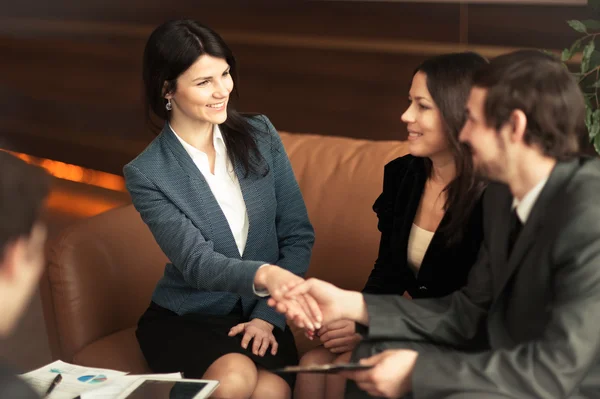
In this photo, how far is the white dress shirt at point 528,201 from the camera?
142cm

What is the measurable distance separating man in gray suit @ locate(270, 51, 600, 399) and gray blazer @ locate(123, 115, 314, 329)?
25.6 inches

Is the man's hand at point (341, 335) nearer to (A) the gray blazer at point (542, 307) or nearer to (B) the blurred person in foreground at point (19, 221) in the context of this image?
(A) the gray blazer at point (542, 307)

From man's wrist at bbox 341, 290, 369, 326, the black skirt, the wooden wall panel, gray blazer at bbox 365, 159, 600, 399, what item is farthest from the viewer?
the wooden wall panel

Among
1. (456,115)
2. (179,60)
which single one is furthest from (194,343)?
(456,115)

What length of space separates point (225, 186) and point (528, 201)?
1.00 m

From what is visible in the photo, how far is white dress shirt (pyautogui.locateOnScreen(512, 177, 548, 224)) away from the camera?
4.65 ft

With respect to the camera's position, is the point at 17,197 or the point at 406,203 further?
the point at 406,203

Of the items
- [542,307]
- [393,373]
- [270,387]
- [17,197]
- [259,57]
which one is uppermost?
[259,57]

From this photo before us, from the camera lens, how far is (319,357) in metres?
1.95

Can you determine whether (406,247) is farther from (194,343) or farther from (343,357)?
(194,343)

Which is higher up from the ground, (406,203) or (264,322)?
(406,203)

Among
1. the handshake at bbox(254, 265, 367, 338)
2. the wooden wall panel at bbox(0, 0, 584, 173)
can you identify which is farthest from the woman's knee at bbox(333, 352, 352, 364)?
the wooden wall panel at bbox(0, 0, 584, 173)

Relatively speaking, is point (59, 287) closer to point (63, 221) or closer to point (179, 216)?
point (179, 216)

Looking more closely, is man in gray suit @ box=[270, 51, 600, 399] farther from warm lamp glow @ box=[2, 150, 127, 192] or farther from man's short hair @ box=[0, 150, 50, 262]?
warm lamp glow @ box=[2, 150, 127, 192]
